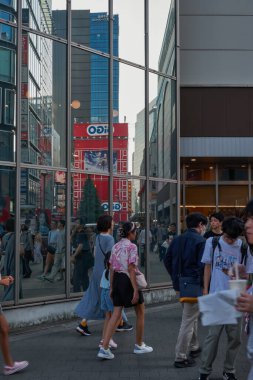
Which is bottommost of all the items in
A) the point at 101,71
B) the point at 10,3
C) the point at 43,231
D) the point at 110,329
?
the point at 110,329

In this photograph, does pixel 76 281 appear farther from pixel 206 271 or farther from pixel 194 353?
pixel 206 271

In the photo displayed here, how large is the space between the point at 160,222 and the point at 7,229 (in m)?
4.37

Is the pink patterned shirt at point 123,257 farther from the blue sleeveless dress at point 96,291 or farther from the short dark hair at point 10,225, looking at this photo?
the short dark hair at point 10,225

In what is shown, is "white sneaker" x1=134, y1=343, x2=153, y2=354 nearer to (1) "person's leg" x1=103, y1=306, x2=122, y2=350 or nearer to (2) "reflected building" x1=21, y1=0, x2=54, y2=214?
(1) "person's leg" x1=103, y1=306, x2=122, y2=350

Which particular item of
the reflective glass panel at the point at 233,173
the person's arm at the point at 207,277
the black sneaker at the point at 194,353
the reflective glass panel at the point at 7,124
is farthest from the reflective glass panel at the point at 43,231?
the reflective glass panel at the point at 233,173

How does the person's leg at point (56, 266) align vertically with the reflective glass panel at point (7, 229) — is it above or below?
below

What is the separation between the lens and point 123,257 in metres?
7.04

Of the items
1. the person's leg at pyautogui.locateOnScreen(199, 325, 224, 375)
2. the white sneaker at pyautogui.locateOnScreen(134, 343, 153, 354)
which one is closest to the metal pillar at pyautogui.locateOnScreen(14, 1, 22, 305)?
the white sneaker at pyautogui.locateOnScreen(134, 343, 153, 354)

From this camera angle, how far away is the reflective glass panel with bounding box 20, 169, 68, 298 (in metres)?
9.33

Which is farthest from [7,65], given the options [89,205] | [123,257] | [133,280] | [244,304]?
[244,304]

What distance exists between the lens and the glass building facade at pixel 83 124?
30.5 ft

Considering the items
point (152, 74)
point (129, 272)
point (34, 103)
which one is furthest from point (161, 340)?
point (152, 74)

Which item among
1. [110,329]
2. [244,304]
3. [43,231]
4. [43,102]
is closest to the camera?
[244,304]

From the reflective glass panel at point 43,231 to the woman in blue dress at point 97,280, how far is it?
133 cm
